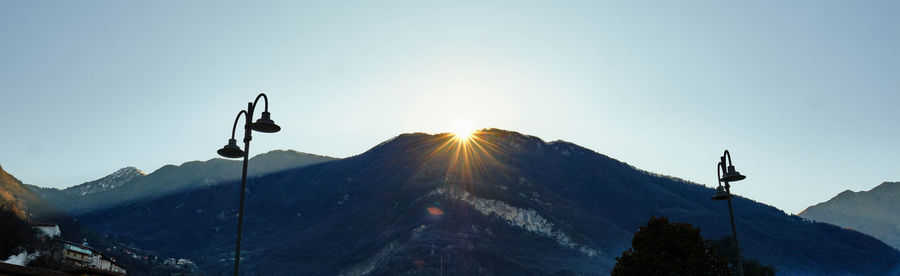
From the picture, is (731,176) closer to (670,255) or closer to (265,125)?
(670,255)

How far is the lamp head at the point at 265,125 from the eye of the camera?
1852cm

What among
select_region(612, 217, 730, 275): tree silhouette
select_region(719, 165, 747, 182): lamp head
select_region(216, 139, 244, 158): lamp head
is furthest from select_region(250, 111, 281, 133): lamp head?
select_region(612, 217, 730, 275): tree silhouette

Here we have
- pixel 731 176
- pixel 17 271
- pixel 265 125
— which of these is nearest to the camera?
pixel 17 271

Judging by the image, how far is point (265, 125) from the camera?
1855cm

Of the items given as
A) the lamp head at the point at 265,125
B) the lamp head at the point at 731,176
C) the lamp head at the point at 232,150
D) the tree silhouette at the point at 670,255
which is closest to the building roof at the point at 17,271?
the lamp head at the point at 232,150

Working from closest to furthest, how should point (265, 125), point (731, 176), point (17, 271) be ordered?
point (17, 271)
point (265, 125)
point (731, 176)

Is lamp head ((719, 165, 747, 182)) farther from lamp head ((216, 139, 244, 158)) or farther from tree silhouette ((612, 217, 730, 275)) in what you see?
lamp head ((216, 139, 244, 158))

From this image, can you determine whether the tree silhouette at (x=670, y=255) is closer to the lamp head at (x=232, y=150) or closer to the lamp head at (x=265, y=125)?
the lamp head at (x=265, y=125)

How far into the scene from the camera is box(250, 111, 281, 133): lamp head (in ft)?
60.7

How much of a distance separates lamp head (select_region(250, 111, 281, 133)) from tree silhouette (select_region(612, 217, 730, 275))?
22.8 metres

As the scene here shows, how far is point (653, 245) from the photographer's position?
119 feet

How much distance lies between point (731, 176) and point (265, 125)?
1805 cm

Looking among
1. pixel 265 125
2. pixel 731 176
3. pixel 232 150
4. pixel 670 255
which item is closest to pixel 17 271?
pixel 232 150

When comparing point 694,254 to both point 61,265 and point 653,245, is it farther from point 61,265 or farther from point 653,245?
point 61,265
